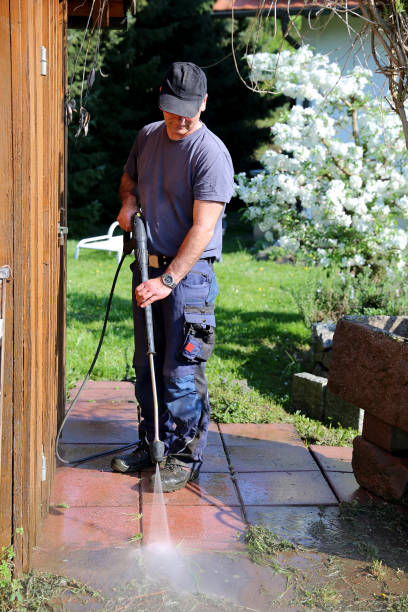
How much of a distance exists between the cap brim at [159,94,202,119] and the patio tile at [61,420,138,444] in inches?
80.2

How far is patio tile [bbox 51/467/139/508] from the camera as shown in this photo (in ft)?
11.5

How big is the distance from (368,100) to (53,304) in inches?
168

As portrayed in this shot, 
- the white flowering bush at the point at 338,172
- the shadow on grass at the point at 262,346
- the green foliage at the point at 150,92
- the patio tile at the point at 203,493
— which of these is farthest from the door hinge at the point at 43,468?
the green foliage at the point at 150,92

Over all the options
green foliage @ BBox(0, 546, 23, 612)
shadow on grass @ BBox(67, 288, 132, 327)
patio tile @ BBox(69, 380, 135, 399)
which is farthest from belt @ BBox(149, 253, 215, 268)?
shadow on grass @ BBox(67, 288, 132, 327)

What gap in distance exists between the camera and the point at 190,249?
3416 mm

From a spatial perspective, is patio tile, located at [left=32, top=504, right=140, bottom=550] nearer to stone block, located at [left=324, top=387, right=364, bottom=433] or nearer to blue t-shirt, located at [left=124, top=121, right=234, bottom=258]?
blue t-shirt, located at [left=124, top=121, right=234, bottom=258]

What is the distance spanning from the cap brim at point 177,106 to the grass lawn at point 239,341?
2.15 m

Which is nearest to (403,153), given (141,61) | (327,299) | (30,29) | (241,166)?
(327,299)

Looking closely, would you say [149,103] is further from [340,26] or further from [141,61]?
[340,26]

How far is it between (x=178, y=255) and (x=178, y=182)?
38 centimetres

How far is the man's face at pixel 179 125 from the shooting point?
344 centimetres

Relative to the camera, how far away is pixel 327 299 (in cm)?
649

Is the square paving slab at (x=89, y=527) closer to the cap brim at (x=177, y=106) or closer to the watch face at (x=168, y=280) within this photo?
the watch face at (x=168, y=280)

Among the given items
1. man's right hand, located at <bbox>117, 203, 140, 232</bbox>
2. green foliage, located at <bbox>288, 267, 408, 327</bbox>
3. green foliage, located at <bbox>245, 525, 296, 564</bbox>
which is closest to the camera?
green foliage, located at <bbox>245, 525, 296, 564</bbox>
